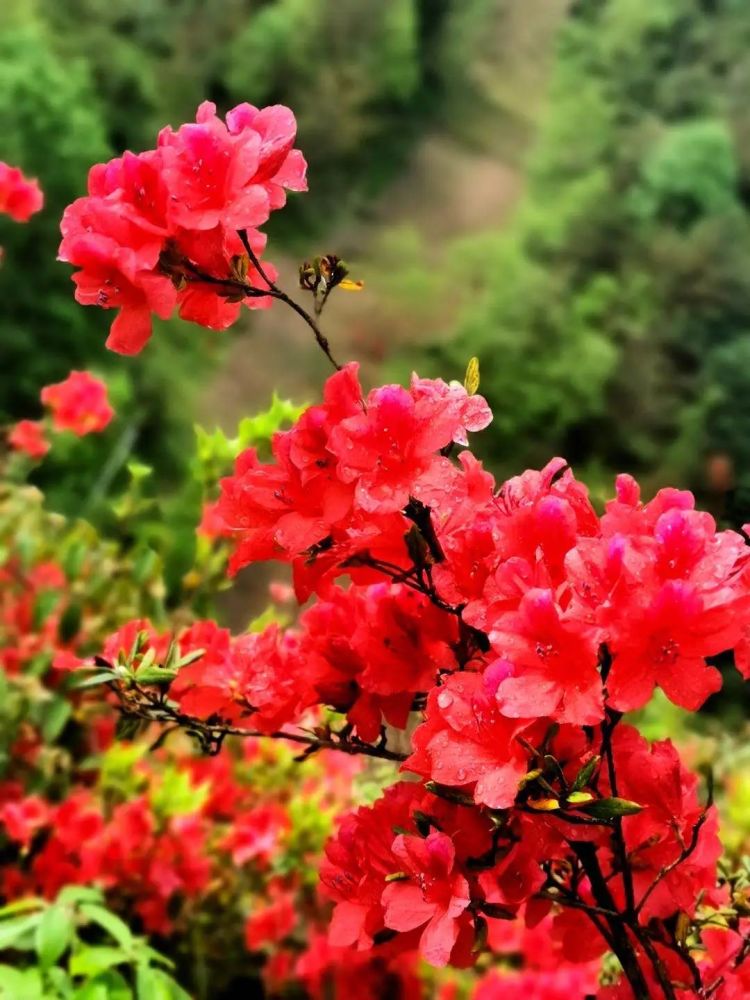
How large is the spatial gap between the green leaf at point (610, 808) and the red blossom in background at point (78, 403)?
85 centimetres

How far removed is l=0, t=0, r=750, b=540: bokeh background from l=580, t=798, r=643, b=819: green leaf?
3.92ft

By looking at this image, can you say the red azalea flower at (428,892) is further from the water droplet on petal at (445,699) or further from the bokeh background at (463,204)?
the bokeh background at (463,204)

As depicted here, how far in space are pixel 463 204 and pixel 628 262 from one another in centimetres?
41

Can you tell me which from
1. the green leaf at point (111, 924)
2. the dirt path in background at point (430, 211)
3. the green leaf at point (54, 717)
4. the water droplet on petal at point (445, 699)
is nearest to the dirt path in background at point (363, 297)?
the dirt path in background at point (430, 211)

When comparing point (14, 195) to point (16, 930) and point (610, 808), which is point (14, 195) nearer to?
point (16, 930)

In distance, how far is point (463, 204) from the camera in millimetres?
2145

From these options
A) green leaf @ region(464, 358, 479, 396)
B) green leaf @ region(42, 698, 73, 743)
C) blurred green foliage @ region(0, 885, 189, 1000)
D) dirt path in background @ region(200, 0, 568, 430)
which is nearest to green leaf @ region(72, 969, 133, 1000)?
blurred green foliage @ region(0, 885, 189, 1000)

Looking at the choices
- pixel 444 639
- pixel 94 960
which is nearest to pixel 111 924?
pixel 94 960

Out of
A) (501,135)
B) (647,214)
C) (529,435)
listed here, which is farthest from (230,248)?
(501,135)

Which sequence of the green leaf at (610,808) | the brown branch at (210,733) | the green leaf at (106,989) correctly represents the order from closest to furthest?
the green leaf at (610,808), the brown branch at (210,733), the green leaf at (106,989)

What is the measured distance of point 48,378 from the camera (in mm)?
1682

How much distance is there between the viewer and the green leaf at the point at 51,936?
1.76ft

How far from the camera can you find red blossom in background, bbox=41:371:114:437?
104cm

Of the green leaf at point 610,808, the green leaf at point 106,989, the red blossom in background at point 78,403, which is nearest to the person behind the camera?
the green leaf at point 610,808
